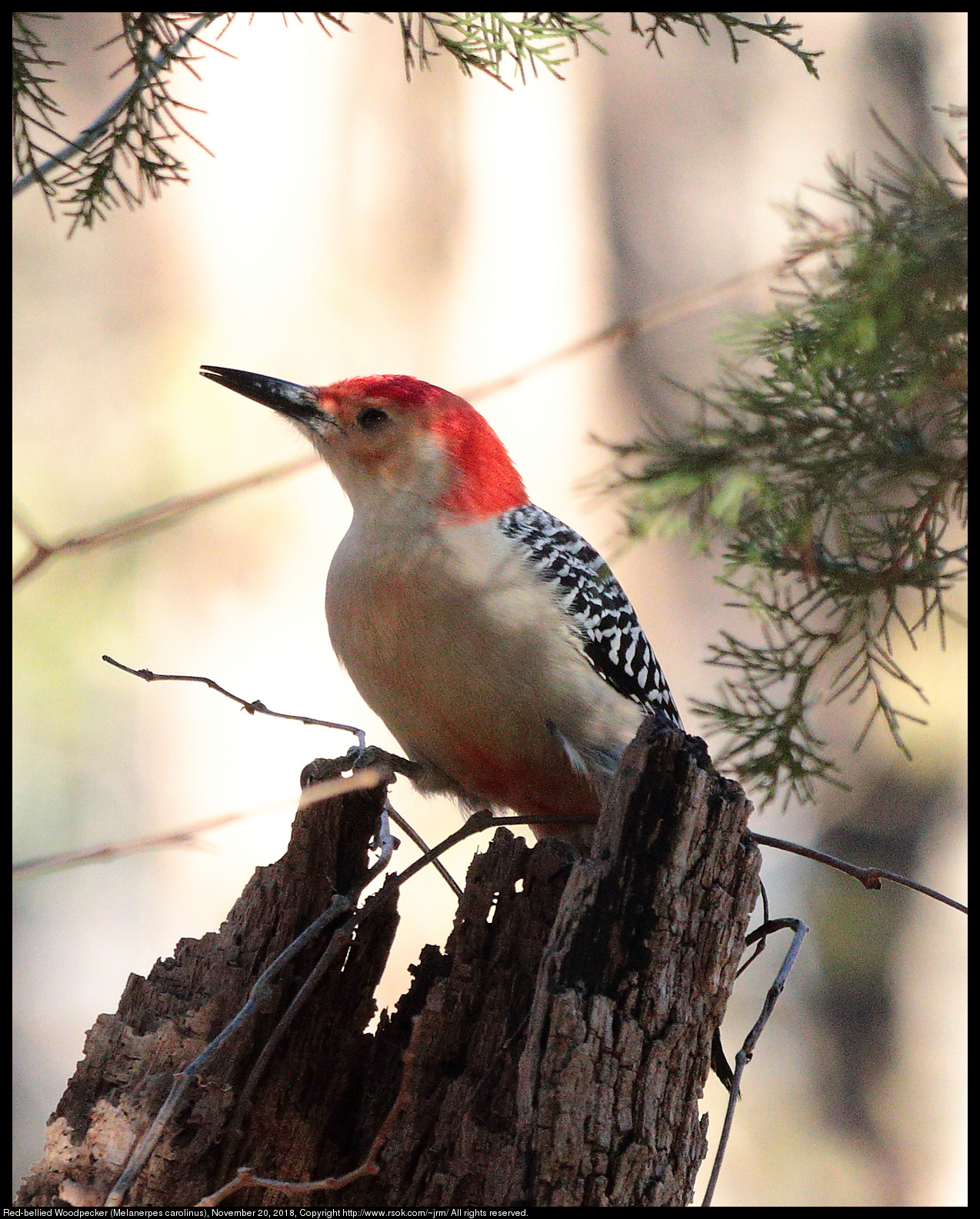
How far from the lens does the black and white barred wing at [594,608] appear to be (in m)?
3.76

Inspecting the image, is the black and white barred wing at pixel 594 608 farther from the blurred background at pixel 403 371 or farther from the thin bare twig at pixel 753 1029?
the blurred background at pixel 403 371

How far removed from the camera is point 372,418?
13.3 feet

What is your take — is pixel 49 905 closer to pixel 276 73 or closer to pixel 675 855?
pixel 276 73

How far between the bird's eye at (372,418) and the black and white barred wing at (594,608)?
553 mm

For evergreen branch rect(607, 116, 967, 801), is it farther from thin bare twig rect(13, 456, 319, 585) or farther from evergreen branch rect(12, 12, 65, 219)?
evergreen branch rect(12, 12, 65, 219)

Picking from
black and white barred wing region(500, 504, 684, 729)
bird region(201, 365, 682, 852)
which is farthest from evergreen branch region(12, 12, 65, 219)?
black and white barred wing region(500, 504, 684, 729)

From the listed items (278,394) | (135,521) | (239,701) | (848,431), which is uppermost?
(278,394)

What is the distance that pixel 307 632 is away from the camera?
896 centimetres

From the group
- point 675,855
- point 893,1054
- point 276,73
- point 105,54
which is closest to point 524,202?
point 276,73

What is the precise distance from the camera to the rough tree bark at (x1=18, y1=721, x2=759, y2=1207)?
2.25 meters

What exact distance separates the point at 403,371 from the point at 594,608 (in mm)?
5900

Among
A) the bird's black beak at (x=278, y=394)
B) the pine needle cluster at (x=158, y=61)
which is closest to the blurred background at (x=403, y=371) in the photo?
the bird's black beak at (x=278, y=394)

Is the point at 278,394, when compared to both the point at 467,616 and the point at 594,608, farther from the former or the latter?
the point at 594,608

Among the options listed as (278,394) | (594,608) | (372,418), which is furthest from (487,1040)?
(278,394)
